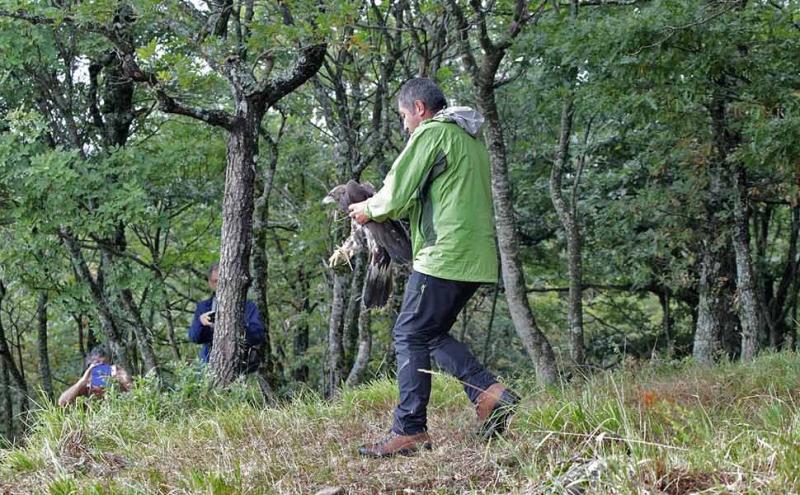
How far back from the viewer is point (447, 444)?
4.15 m

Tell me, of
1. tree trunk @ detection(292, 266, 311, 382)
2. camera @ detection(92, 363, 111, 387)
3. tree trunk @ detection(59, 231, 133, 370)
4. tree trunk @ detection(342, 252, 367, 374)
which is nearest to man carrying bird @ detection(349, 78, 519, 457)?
camera @ detection(92, 363, 111, 387)

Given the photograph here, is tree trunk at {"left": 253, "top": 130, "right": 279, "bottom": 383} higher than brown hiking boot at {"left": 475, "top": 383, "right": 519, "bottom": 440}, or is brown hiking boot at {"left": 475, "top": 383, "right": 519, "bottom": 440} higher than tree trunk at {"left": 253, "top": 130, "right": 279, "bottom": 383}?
tree trunk at {"left": 253, "top": 130, "right": 279, "bottom": 383}

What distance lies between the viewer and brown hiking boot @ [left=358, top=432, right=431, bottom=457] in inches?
162

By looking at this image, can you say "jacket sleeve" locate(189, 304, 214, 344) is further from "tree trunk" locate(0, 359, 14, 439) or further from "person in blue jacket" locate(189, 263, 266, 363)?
"tree trunk" locate(0, 359, 14, 439)

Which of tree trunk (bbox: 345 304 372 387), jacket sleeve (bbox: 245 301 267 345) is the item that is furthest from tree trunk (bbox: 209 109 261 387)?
tree trunk (bbox: 345 304 372 387)

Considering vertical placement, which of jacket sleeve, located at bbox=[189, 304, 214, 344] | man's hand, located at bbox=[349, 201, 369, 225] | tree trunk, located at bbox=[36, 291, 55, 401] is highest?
man's hand, located at bbox=[349, 201, 369, 225]

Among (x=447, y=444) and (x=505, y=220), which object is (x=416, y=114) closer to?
(x=447, y=444)

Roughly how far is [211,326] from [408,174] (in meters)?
3.43

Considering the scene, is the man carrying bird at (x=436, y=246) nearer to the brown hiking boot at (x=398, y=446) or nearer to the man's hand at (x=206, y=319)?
the brown hiking boot at (x=398, y=446)

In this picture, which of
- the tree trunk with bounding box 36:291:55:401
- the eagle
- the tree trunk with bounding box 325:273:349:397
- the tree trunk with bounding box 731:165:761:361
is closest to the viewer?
the eagle

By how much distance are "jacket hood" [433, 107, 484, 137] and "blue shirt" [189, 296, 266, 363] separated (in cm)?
320

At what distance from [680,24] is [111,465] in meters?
5.29

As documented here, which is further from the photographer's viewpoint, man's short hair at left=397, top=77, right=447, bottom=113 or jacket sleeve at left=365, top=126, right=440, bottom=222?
man's short hair at left=397, top=77, right=447, bottom=113

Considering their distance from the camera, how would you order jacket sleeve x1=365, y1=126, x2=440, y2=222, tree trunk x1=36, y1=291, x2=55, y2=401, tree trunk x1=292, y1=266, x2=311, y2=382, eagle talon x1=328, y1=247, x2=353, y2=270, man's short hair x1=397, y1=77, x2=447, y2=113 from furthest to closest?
tree trunk x1=36, y1=291, x2=55, y2=401
tree trunk x1=292, y1=266, x2=311, y2=382
eagle talon x1=328, y1=247, x2=353, y2=270
man's short hair x1=397, y1=77, x2=447, y2=113
jacket sleeve x1=365, y1=126, x2=440, y2=222
